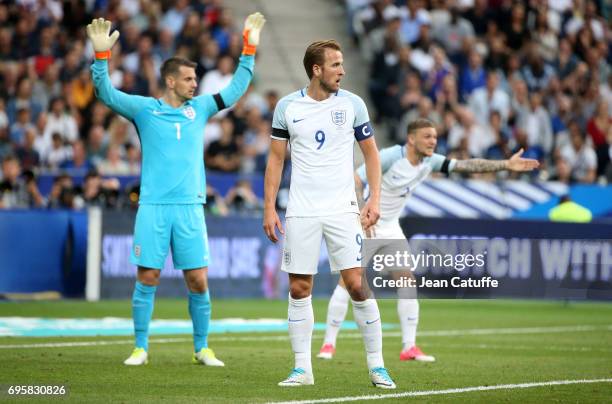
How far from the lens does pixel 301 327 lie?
9.81 meters

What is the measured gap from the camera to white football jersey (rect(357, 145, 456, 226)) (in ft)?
42.9

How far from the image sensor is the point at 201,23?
25141mm

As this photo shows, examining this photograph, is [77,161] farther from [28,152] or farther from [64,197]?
[64,197]

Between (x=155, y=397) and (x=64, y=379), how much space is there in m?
1.27

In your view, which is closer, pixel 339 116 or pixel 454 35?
pixel 339 116

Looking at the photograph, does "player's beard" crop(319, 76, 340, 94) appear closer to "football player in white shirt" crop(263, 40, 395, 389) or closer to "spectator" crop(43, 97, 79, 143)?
"football player in white shirt" crop(263, 40, 395, 389)

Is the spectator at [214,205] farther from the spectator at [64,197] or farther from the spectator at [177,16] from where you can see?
the spectator at [177,16]

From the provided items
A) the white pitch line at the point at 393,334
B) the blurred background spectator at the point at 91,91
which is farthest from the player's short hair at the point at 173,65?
the blurred background spectator at the point at 91,91

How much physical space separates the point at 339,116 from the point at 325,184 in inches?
20.2

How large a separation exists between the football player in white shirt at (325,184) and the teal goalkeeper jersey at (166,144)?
6.07ft

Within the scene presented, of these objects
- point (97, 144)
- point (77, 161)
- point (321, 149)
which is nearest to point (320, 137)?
point (321, 149)

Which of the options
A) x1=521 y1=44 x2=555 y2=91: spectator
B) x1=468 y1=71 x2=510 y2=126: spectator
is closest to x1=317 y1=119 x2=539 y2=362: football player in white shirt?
x1=468 y1=71 x2=510 y2=126: spectator

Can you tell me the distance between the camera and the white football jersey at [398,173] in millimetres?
13070

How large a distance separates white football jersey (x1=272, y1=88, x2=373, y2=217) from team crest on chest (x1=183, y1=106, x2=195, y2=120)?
203 cm
